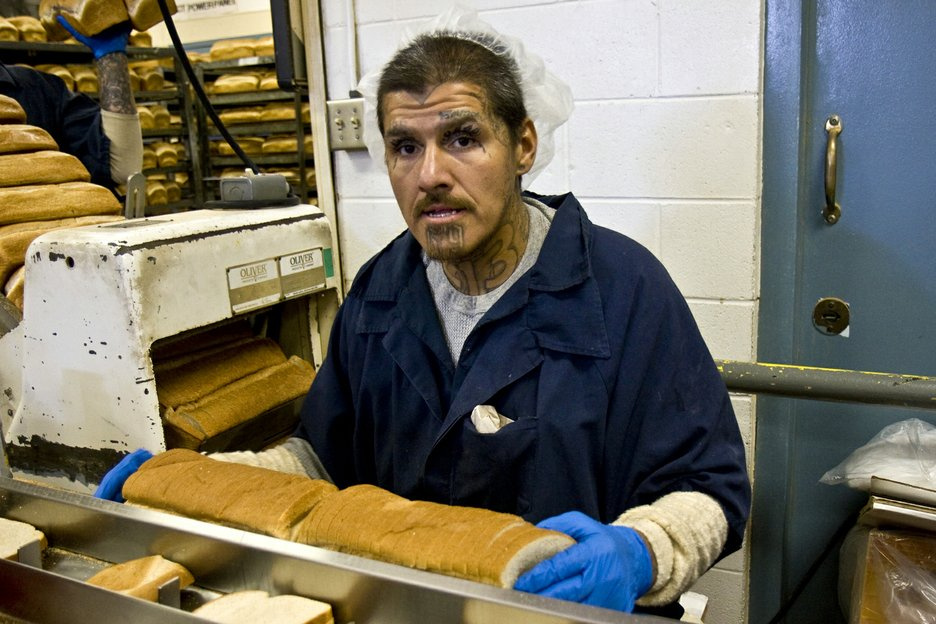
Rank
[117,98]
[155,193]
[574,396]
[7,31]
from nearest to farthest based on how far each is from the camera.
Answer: [574,396] → [117,98] → [7,31] → [155,193]

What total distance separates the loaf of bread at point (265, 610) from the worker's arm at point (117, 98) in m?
1.85

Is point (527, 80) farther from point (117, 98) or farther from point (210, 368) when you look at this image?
point (117, 98)

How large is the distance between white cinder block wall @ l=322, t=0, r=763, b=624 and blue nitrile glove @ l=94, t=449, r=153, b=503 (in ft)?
3.87

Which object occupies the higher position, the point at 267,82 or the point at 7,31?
the point at 7,31

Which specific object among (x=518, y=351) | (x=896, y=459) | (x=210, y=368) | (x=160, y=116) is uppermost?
(x=160, y=116)

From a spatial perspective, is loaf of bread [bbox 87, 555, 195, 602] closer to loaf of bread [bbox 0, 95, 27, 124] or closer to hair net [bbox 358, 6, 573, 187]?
hair net [bbox 358, 6, 573, 187]

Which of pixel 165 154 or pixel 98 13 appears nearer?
pixel 98 13

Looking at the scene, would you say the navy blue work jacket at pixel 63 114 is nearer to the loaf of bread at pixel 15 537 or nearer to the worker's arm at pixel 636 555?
the loaf of bread at pixel 15 537

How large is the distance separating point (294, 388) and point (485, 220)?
0.78 m

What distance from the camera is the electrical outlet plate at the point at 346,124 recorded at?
2.22 metres

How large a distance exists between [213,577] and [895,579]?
138cm

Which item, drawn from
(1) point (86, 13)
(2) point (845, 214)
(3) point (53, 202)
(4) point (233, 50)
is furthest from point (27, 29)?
(2) point (845, 214)

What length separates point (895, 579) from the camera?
1.56 metres

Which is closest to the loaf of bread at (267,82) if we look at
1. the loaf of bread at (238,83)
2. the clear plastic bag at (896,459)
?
the loaf of bread at (238,83)
